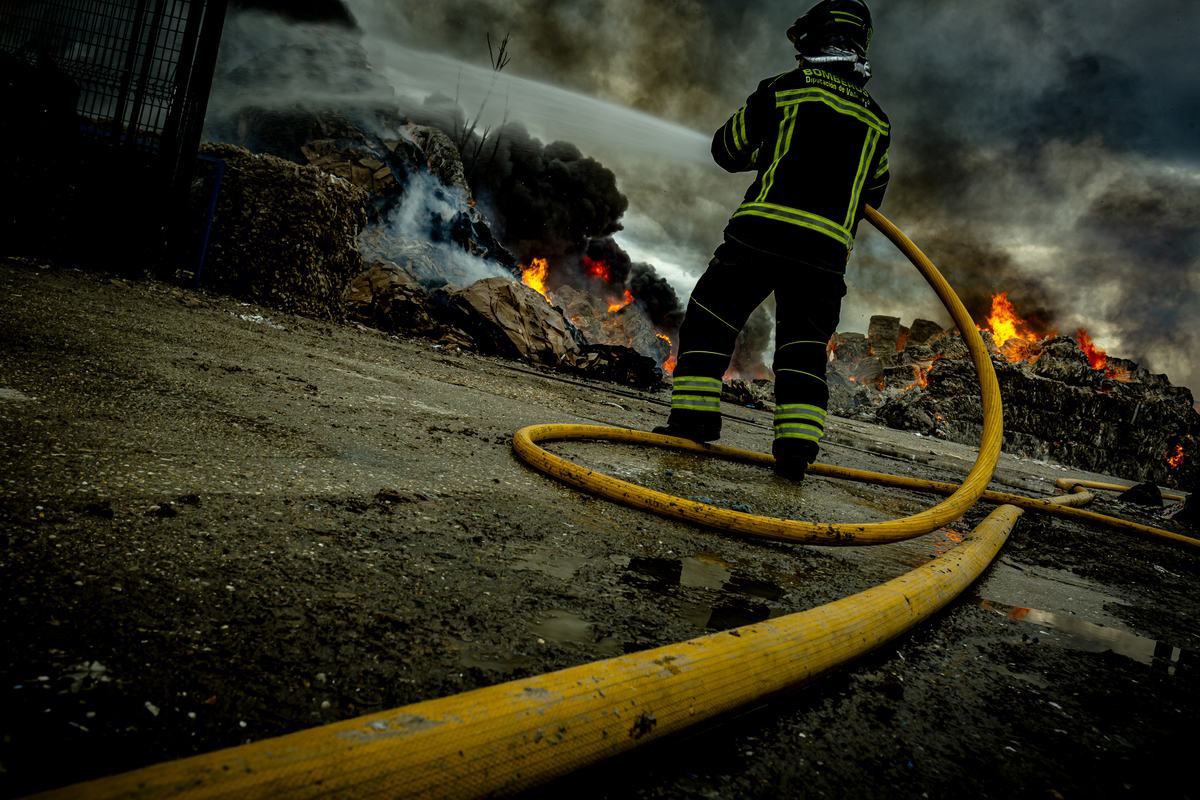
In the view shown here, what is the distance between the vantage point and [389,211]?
14.5 m

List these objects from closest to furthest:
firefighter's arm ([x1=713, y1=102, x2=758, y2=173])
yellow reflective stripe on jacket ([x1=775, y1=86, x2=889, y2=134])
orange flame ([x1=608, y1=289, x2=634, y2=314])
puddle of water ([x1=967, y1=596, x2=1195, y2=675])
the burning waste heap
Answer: puddle of water ([x1=967, y1=596, x2=1195, y2=675]), yellow reflective stripe on jacket ([x1=775, y1=86, x2=889, y2=134]), firefighter's arm ([x1=713, y1=102, x2=758, y2=173]), the burning waste heap, orange flame ([x1=608, y1=289, x2=634, y2=314])

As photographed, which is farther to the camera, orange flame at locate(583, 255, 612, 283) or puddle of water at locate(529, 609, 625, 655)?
orange flame at locate(583, 255, 612, 283)

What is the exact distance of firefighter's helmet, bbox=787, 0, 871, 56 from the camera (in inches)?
105

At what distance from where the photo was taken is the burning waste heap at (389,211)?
541cm

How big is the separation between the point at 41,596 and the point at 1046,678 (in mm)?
1535

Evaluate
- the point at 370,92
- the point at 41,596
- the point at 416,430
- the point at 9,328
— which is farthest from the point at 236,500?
the point at 370,92

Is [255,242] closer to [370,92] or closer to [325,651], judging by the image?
[325,651]

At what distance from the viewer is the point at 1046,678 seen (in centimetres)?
100

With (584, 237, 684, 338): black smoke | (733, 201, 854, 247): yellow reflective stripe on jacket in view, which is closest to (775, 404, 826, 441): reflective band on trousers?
(733, 201, 854, 247): yellow reflective stripe on jacket

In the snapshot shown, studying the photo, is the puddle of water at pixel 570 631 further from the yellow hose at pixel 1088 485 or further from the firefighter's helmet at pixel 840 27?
the yellow hose at pixel 1088 485

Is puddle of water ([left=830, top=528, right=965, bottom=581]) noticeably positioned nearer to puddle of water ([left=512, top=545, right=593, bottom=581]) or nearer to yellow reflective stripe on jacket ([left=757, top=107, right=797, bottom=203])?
puddle of water ([left=512, top=545, right=593, bottom=581])

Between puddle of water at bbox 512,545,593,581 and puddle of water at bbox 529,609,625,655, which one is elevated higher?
puddle of water at bbox 512,545,593,581

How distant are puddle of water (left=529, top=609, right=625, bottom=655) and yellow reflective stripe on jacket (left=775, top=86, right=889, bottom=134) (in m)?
2.53

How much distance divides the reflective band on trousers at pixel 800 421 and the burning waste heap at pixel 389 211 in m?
4.89
